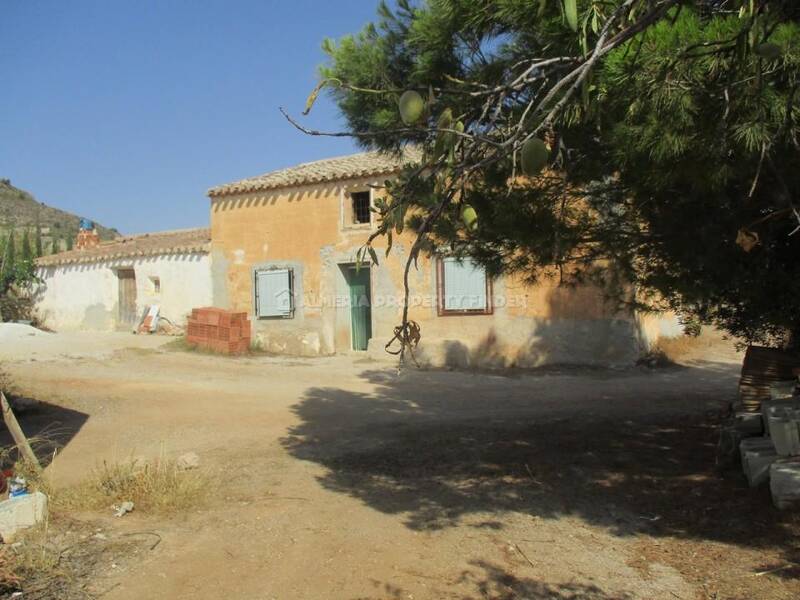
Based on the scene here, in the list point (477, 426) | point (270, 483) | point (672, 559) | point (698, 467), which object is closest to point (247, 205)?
point (477, 426)

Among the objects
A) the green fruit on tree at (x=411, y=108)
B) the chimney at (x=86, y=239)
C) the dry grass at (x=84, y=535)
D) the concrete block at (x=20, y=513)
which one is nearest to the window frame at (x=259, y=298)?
the dry grass at (x=84, y=535)

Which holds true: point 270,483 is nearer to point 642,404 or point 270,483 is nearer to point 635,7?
point 635,7

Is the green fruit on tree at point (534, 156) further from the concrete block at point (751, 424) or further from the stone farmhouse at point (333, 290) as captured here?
the stone farmhouse at point (333, 290)

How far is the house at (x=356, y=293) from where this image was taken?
38.5ft

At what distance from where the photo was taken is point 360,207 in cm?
1411

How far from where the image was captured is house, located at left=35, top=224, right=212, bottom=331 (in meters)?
16.2

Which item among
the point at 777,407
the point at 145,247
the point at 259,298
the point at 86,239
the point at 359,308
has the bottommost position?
the point at 777,407

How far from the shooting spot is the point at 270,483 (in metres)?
5.34

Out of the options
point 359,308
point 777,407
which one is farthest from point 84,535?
point 359,308

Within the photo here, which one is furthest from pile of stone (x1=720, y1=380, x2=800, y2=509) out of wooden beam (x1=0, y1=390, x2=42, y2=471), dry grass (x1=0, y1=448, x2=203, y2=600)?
wooden beam (x1=0, y1=390, x2=42, y2=471)

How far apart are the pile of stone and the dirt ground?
6.0 inches

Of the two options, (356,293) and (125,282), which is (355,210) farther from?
(125,282)

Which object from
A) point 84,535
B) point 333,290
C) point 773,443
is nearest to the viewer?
point 84,535

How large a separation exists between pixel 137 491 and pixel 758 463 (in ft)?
14.2
